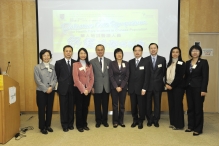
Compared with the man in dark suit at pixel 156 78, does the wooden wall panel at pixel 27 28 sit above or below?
above

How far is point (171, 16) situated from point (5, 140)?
436 centimetres

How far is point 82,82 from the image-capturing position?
3.85 metres

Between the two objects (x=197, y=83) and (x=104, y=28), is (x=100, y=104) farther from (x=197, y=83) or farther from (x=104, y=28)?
(x=104, y=28)

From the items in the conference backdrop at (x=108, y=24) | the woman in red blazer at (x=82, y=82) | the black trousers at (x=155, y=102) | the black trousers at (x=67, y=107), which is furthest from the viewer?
the conference backdrop at (x=108, y=24)

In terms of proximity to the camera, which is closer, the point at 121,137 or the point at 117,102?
the point at 121,137

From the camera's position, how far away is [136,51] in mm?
4062

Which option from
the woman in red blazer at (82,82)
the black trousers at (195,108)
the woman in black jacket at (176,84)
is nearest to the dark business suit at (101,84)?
the woman in red blazer at (82,82)

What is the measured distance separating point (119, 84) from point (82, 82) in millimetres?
717

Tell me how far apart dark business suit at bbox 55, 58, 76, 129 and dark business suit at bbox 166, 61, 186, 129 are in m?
1.90

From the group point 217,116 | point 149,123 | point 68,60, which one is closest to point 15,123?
point 68,60

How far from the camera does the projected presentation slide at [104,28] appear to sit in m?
5.15

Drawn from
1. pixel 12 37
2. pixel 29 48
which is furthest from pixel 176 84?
pixel 12 37

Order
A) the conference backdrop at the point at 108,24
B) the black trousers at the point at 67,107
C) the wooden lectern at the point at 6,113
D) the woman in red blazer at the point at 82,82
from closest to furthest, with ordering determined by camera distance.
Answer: the wooden lectern at the point at 6,113
the woman in red blazer at the point at 82,82
the black trousers at the point at 67,107
the conference backdrop at the point at 108,24

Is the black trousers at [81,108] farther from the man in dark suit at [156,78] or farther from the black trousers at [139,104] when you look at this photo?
the man in dark suit at [156,78]
